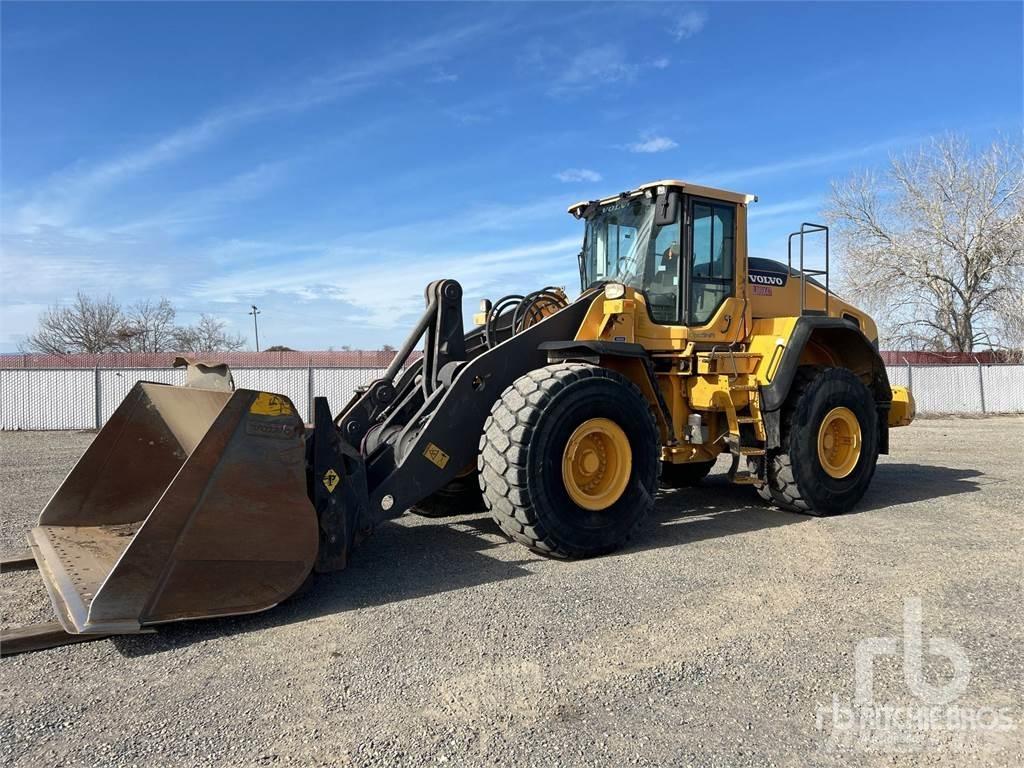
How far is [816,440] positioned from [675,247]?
2.19 m

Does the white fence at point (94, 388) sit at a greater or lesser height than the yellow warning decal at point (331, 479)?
greater

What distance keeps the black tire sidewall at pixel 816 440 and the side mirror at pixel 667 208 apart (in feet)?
6.64

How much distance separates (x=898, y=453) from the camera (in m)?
12.4

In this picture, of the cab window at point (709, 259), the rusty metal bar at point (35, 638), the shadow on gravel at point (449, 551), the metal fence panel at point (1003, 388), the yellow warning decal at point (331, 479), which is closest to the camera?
the rusty metal bar at point (35, 638)

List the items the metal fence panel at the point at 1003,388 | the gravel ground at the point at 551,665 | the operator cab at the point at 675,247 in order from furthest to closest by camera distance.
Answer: the metal fence panel at the point at 1003,388 → the operator cab at the point at 675,247 → the gravel ground at the point at 551,665

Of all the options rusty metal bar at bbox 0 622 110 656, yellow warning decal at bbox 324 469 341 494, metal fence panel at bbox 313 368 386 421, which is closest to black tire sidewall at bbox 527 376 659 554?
yellow warning decal at bbox 324 469 341 494

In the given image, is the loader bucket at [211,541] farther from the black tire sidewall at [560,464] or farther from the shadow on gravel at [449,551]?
the black tire sidewall at [560,464]

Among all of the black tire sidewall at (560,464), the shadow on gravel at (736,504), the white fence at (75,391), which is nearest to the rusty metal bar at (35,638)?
the black tire sidewall at (560,464)

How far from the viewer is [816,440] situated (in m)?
6.79

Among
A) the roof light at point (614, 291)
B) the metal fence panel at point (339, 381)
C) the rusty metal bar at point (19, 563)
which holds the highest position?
the roof light at point (614, 291)

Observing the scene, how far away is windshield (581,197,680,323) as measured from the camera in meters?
6.54

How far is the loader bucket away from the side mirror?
143 inches

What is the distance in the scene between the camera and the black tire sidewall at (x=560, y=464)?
5035 millimetres

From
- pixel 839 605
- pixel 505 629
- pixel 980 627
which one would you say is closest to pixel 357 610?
pixel 505 629
